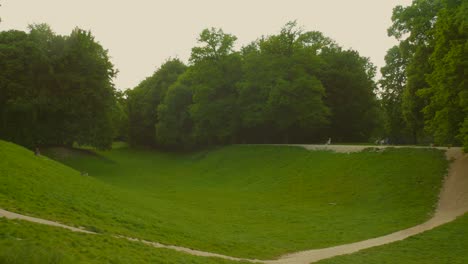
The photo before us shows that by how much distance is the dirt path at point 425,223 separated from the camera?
46.5ft

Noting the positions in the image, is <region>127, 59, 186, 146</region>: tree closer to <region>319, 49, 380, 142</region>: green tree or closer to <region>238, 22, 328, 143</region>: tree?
<region>238, 22, 328, 143</region>: tree

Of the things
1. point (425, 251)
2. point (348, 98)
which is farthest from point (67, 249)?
point (348, 98)

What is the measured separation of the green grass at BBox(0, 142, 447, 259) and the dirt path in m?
0.64

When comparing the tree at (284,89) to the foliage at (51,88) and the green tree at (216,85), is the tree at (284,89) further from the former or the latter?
the foliage at (51,88)

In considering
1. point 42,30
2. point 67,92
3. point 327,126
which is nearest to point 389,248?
point 327,126

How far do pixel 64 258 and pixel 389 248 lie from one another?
13872 mm

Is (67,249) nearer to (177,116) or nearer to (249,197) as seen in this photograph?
(249,197)

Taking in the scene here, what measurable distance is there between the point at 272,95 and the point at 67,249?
131 ft

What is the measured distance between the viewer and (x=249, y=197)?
32500 millimetres

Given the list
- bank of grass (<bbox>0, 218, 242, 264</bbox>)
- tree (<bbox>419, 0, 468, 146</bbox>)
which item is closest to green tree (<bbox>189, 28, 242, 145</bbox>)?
tree (<bbox>419, 0, 468, 146</bbox>)

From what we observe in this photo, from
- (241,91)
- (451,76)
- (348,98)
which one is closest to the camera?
(451,76)

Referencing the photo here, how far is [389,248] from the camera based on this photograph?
681 inches

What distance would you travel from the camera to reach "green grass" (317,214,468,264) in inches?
613

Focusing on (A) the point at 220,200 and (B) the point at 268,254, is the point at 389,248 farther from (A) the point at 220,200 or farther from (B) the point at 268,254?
(A) the point at 220,200
